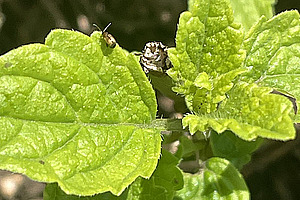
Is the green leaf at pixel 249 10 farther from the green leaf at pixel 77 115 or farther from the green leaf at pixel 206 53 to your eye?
the green leaf at pixel 77 115

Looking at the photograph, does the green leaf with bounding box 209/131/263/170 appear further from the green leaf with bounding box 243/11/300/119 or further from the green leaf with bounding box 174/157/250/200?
the green leaf with bounding box 243/11/300/119

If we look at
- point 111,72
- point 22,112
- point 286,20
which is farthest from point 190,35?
point 22,112

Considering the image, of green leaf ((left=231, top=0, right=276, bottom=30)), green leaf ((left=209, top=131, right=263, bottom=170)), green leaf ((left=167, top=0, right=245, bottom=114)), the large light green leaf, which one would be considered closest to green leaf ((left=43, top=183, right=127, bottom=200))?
the large light green leaf

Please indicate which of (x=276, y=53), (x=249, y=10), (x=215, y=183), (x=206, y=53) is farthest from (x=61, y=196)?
(x=249, y=10)

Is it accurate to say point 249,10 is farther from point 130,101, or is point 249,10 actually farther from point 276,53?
point 130,101

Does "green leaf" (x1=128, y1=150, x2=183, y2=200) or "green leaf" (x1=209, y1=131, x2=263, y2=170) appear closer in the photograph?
"green leaf" (x1=128, y1=150, x2=183, y2=200)

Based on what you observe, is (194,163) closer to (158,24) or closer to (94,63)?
(94,63)

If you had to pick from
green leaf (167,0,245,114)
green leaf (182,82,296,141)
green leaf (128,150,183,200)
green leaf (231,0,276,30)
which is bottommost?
green leaf (128,150,183,200)
